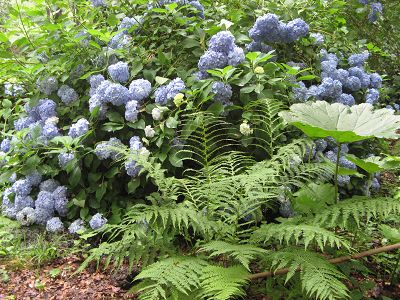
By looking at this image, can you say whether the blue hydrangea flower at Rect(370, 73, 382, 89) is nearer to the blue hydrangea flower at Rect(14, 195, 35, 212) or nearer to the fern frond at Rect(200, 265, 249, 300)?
the fern frond at Rect(200, 265, 249, 300)

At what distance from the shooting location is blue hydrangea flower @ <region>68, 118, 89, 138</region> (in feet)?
10.2

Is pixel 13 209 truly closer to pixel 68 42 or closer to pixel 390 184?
pixel 68 42

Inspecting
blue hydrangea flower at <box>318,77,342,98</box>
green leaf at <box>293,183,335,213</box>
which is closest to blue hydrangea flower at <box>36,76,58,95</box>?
blue hydrangea flower at <box>318,77,342,98</box>

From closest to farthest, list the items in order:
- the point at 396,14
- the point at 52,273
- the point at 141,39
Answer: the point at 52,273 → the point at 141,39 → the point at 396,14

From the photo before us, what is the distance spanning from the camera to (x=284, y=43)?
354 cm

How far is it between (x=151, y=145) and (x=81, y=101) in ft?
2.32

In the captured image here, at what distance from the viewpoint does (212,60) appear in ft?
10.2

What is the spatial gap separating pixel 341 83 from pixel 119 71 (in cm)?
162

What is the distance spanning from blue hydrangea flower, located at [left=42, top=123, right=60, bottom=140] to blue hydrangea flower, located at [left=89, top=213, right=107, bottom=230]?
667 mm

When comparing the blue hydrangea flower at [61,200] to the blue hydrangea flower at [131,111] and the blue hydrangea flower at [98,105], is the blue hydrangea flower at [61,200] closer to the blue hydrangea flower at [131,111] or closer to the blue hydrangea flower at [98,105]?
the blue hydrangea flower at [98,105]

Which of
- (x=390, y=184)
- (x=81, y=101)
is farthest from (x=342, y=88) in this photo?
(x=81, y=101)

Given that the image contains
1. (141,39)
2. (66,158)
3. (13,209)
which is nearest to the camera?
(66,158)

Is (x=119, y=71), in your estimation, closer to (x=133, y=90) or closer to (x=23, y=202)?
(x=133, y=90)

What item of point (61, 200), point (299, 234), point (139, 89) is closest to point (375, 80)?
point (139, 89)
